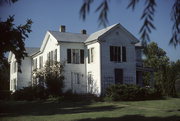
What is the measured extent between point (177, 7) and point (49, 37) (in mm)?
29049

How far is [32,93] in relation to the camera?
27.1m

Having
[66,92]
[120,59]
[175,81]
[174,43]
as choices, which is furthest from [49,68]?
[174,43]

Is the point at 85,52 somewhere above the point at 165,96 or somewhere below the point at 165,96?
above

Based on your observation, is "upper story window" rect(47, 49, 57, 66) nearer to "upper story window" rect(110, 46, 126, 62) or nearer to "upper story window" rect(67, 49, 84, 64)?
"upper story window" rect(67, 49, 84, 64)

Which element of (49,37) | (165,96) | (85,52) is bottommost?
(165,96)

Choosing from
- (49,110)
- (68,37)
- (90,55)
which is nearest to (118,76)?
(90,55)

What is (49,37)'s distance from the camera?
3142 centimetres

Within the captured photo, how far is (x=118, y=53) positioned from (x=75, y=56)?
457 centimetres

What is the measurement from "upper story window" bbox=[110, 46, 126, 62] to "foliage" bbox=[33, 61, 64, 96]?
16.9 feet

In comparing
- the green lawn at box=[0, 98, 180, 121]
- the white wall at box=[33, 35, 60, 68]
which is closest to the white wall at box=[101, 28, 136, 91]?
the white wall at box=[33, 35, 60, 68]

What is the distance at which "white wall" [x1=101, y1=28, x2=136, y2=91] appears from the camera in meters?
26.4

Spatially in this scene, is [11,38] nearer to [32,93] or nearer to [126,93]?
[126,93]

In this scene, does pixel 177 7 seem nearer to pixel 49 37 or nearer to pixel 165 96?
pixel 165 96

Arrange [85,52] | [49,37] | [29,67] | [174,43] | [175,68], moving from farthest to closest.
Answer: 1. [29,67]
2. [49,37]
3. [85,52]
4. [175,68]
5. [174,43]
